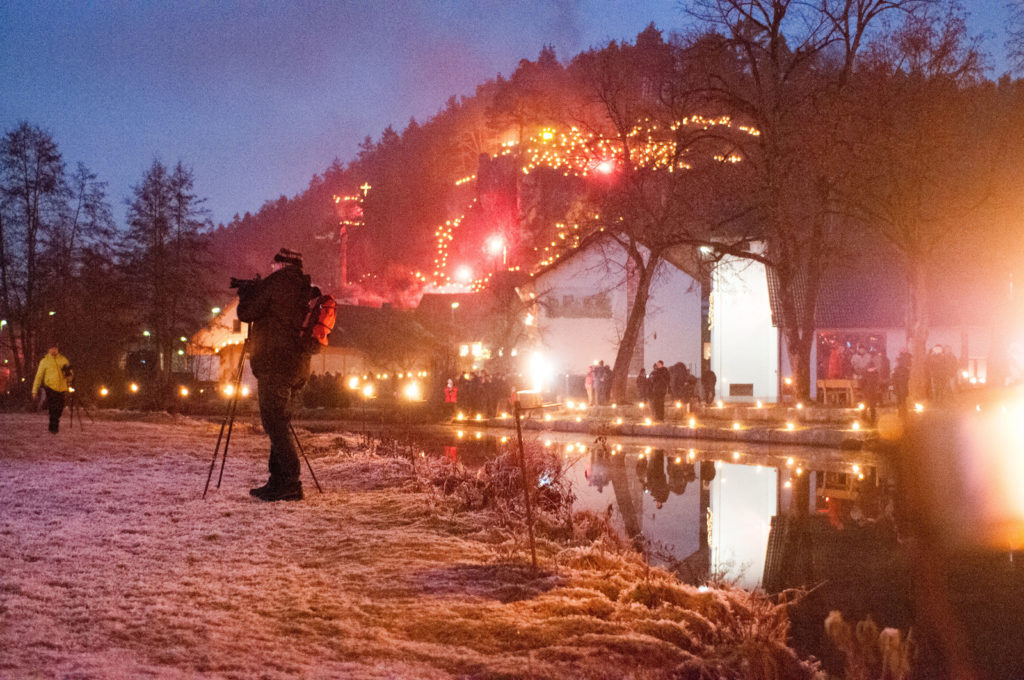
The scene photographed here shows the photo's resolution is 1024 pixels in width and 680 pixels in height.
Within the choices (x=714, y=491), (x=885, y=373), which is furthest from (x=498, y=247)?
(x=714, y=491)

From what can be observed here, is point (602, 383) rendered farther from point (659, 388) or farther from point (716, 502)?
point (716, 502)

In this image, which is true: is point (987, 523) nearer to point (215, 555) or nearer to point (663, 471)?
point (663, 471)

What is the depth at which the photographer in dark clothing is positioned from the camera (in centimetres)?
847

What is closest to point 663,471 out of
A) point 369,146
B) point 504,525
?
point 504,525

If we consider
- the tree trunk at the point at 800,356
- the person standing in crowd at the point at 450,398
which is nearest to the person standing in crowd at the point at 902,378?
the tree trunk at the point at 800,356

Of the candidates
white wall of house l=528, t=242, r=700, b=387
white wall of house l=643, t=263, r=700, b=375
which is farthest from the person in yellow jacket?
white wall of house l=643, t=263, r=700, b=375

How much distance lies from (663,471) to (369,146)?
103 m

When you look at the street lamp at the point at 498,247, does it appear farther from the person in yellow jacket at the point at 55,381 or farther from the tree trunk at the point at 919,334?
the person in yellow jacket at the point at 55,381

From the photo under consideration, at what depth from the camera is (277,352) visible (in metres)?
8.52

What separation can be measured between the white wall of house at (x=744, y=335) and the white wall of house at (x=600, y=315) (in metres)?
5.88

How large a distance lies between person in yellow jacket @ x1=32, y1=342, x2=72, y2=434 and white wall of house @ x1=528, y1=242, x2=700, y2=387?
1249 inches

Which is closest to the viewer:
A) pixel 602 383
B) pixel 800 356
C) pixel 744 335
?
pixel 800 356

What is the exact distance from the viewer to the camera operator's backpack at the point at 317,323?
8617mm

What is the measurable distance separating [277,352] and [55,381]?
391 inches
